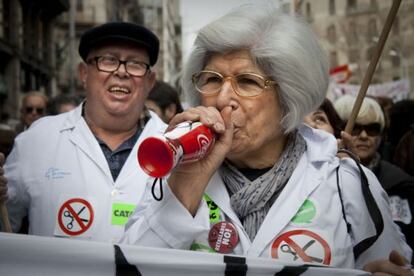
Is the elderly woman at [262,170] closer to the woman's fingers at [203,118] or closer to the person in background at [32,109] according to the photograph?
the woman's fingers at [203,118]

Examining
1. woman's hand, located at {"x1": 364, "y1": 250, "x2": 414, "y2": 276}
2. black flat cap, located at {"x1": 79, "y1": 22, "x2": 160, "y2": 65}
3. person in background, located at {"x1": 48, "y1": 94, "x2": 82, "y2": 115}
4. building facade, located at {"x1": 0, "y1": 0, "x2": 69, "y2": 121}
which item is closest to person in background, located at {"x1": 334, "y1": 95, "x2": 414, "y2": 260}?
black flat cap, located at {"x1": 79, "y1": 22, "x2": 160, "y2": 65}

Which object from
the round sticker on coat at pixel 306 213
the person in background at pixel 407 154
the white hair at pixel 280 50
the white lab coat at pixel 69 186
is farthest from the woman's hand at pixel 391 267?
the person in background at pixel 407 154

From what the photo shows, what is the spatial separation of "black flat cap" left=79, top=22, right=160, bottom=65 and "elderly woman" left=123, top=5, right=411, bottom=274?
3.11ft

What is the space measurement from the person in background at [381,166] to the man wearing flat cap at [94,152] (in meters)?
1.18

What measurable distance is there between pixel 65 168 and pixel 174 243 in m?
1.19

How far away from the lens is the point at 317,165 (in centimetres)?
209

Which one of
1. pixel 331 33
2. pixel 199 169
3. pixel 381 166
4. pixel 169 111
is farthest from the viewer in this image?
pixel 331 33

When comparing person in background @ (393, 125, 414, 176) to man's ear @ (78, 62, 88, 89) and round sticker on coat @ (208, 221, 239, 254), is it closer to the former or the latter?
man's ear @ (78, 62, 88, 89)

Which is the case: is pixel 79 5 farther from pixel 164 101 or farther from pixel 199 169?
pixel 199 169

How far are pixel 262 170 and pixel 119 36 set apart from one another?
128 cm

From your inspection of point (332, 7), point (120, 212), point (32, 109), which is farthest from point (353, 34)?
point (120, 212)

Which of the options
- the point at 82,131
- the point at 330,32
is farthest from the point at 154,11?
the point at 82,131

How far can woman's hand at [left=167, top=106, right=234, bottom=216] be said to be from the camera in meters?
1.83

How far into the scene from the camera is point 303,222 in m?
1.95
